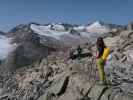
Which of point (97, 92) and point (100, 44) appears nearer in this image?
point (100, 44)

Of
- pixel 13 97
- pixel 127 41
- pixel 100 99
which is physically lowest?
pixel 13 97

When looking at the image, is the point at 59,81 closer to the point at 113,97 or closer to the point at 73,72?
the point at 73,72

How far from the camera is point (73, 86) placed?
30891 millimetres

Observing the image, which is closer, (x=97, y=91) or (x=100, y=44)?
(x=100, y=44)

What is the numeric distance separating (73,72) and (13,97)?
4576cm

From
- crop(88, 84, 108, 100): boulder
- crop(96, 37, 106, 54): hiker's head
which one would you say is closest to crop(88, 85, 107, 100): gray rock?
crop(88, 84, 108, 100): boulder

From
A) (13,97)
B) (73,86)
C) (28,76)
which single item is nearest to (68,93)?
(73,86)

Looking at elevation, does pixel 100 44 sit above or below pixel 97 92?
above

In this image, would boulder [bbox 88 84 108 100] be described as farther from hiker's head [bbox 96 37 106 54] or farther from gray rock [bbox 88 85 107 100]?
hiker's head [bbox 96 37 106 54]

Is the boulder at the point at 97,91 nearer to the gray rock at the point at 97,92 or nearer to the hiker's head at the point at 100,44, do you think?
the gray rock at the point at 97,92

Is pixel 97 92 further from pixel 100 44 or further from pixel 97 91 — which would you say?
pixel 100 44

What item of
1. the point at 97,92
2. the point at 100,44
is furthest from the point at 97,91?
the point at 100,44

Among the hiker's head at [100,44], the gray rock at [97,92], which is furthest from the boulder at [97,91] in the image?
the hiker's head at [100,44]

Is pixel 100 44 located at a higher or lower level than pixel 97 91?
higher
